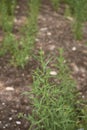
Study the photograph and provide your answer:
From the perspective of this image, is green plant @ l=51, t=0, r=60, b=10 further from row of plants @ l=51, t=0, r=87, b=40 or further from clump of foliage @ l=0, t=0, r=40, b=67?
clump of foliage @ l=0, t=0, r=40, b=67

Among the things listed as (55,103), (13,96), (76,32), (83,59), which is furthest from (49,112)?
(76,32)

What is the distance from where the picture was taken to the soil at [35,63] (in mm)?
3470

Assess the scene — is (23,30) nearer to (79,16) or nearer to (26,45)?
(26,45)

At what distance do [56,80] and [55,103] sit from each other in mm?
1010

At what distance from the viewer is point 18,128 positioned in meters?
3.29

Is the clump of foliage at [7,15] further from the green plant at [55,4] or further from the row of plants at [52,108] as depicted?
the row of plants at [52,108]

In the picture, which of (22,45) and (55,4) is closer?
(22,45)

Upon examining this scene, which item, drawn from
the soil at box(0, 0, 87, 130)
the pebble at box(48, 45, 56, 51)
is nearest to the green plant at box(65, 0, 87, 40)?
the soil at box(0, 0, 87, 130)

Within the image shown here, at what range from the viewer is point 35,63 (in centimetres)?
419

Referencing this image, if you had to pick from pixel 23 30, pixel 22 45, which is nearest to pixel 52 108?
pixel 22 45

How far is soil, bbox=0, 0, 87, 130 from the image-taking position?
11.4 ft

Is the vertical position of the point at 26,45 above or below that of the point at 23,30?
above

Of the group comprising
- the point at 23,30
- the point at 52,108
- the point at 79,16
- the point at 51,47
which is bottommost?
the point at 51,47

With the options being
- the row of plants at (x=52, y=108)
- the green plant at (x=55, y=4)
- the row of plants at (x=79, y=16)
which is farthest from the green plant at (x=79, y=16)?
the row of plants at (x=52, y=108)
